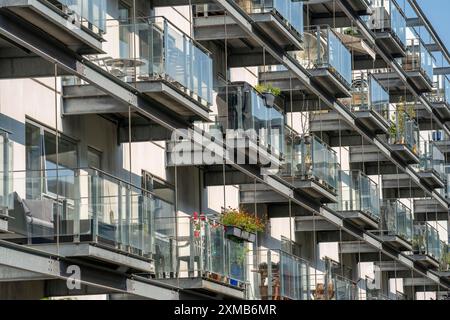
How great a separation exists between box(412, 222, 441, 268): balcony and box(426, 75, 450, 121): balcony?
502 cm

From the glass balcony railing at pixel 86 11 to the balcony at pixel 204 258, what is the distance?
11.7ft

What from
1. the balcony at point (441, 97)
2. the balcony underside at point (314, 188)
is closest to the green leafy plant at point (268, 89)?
the balcony underside at point (314, 188)

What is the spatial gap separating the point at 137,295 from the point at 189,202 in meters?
4.73

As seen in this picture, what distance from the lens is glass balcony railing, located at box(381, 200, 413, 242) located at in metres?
36.7

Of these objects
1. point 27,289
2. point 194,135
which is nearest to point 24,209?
point 27,289

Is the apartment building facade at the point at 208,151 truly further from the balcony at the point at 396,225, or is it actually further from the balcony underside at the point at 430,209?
the balcony underside at the point at 430,209

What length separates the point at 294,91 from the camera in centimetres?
3195

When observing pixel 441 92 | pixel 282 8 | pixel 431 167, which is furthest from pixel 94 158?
pixel 441 92

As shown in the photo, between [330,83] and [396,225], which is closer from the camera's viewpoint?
[330,83]

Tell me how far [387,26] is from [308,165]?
30.3ft

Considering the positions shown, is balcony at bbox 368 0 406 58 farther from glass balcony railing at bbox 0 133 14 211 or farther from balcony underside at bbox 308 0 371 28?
glass balcony railing at bbox 0 133 14 211

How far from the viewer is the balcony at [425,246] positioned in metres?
39.6

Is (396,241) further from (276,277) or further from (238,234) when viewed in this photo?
(238,234)

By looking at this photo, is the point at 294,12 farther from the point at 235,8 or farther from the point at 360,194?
the point at 360,194
